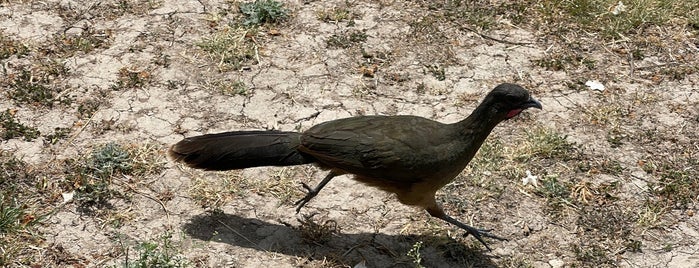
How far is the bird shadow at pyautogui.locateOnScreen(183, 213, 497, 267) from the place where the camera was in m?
5.44

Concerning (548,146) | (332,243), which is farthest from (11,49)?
(548,146)

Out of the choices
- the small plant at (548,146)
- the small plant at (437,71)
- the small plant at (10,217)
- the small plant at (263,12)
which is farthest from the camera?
the small plant at (263,12)

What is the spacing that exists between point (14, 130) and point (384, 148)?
9.73ft

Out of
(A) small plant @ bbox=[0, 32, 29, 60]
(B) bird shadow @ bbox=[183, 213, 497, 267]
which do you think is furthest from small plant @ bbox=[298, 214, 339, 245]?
(A) small plant @ bbox=[0, 32, 29, 60]

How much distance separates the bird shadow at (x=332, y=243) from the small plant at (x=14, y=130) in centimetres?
154

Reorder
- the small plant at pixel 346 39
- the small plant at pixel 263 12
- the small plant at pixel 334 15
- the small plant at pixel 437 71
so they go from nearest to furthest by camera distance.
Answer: the small plant at pixel 437 71 → the small plant at pixel 346 39 → the small plant at pixel 263 12 → the small plant at pixel 334 15

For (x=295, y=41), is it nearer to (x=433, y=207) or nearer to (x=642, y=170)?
(x=433, y=207)

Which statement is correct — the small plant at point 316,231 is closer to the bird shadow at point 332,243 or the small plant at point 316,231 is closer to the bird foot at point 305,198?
the bird shadow at point 332,243

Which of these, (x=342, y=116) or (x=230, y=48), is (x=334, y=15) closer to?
(x=230, y=48)

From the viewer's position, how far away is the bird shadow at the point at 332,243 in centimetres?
544

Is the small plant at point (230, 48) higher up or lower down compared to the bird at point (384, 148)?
lower down

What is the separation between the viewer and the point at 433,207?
541cm

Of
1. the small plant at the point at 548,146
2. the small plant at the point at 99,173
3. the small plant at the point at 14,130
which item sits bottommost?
the small plant at the point at 548,146

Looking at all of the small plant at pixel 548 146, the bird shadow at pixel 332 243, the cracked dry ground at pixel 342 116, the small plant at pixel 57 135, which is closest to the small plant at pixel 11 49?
the cracked dry ground at pixel 342 116
